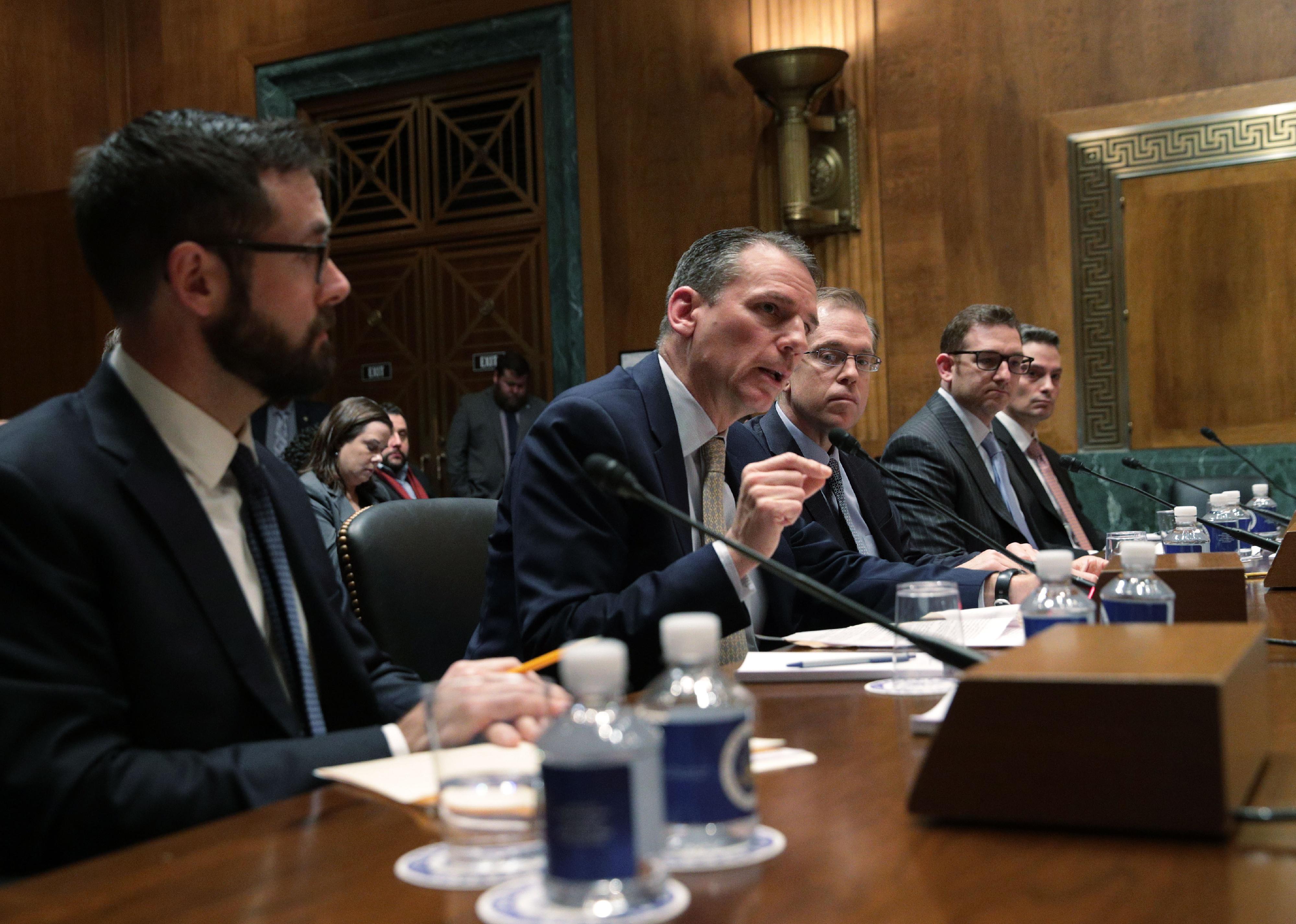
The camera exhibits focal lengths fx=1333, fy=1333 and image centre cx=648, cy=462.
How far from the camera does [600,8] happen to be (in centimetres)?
827

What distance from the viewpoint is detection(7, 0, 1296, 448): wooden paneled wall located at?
7086 mm

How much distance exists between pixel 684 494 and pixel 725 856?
149cm

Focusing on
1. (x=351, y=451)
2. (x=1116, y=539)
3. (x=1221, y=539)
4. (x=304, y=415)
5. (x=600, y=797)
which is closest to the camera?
(x=600, y=797)

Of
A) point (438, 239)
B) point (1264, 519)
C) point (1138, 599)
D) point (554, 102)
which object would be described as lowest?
point (1264, 519)

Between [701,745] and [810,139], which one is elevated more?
[810,139]

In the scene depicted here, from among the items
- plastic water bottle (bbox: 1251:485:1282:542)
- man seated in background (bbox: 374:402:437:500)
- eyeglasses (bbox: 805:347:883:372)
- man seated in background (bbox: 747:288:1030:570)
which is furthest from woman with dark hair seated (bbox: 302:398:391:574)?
plastic water bottle (bbox: 1251:485:1282:542)

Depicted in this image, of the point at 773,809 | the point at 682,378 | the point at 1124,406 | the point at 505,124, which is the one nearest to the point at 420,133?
the point at 505,124

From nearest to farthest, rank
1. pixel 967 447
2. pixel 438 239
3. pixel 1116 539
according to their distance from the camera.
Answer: pixel 1116 539 → pixel 967 447 → pixel 438 239

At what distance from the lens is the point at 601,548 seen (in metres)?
2.26

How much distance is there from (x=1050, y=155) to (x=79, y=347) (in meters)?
6.73

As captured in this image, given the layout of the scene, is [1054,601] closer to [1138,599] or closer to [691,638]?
[1138,599]

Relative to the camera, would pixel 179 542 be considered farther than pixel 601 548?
No

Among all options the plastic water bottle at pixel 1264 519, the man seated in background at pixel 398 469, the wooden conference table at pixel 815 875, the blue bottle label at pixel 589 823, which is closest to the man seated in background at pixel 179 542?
the wooden conference table at pixel 815 875

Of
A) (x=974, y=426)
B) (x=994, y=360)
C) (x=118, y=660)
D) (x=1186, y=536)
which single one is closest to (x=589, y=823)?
(x=118, y=660)
